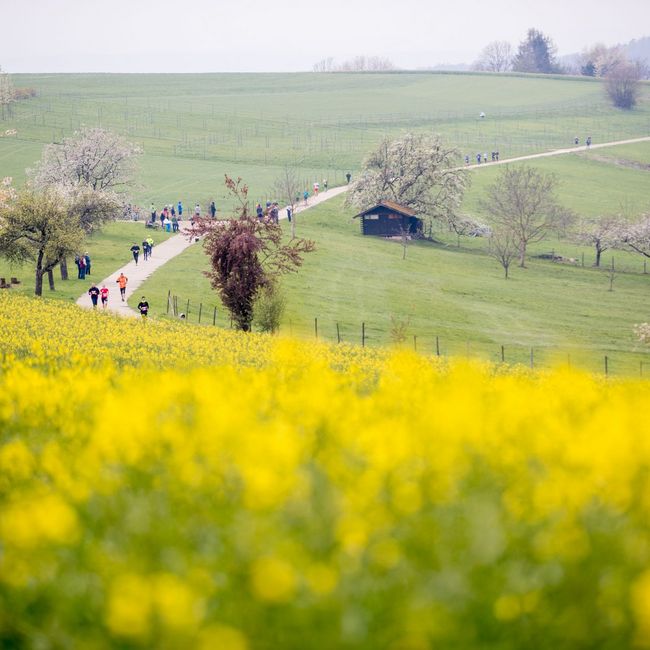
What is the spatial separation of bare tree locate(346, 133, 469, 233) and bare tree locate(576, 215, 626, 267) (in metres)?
11.9

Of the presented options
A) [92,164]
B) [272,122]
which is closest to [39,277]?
[92,164]

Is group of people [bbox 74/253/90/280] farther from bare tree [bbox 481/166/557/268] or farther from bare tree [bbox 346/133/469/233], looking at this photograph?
bare tree [bbox 481/166/557/268]

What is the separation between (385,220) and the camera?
90.5 metres

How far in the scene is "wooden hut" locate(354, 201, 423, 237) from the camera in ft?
295

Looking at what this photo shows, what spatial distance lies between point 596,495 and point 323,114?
545ft

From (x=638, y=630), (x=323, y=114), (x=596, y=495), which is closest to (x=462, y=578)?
(x=638, y=630)

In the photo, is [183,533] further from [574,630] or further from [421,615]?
[574,630]

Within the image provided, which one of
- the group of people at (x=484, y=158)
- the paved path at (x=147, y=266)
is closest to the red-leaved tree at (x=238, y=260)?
the paved path at (x=147, y=266)

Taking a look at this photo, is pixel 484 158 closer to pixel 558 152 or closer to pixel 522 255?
pixel 558 152

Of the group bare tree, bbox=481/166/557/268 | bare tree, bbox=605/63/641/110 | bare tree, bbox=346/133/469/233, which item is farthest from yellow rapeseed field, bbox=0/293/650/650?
bare tree, bbox=605/63/641/110

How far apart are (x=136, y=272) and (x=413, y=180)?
39936 mm

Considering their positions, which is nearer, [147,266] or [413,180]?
[147,266]

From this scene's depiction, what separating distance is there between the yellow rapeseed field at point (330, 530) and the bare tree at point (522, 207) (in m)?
78.1

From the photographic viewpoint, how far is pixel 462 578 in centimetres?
602
